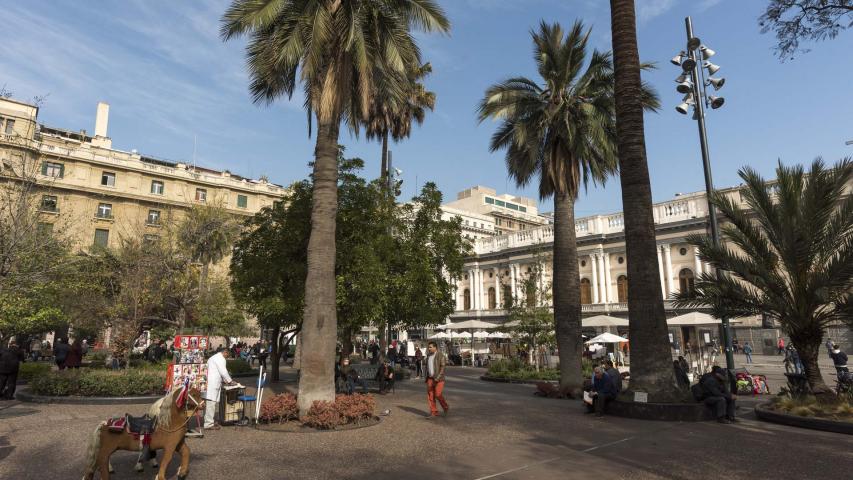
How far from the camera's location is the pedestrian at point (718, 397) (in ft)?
34.3

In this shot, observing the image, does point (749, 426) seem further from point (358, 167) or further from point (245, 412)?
point (358, 167)

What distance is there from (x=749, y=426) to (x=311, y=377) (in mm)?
8944

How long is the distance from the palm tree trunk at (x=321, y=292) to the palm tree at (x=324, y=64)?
2 cm

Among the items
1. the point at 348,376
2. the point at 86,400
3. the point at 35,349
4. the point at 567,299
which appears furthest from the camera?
the point at 35,349

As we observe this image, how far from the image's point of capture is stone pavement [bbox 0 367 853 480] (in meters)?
6.63

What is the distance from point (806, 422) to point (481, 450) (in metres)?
6.78

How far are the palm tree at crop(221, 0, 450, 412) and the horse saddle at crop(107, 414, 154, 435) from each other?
414cm

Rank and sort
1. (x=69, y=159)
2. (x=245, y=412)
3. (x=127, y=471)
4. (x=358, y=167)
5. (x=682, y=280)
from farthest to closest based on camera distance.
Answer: (x=69, y=159), (x=682, y=280), (x=358, y=167), (x=245, y=412), (x=127, y=471)

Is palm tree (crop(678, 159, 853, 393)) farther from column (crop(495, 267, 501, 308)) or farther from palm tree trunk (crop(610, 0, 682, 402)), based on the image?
column (crop(495, 267, 501, 308))

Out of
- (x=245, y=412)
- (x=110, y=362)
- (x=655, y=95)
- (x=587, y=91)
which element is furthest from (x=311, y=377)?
(x=110, y=362)

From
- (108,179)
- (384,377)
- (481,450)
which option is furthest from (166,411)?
(108,179)

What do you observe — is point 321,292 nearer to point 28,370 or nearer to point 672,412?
point 672,412

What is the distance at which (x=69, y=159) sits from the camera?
49031 millimetres

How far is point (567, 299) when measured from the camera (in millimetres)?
16328
